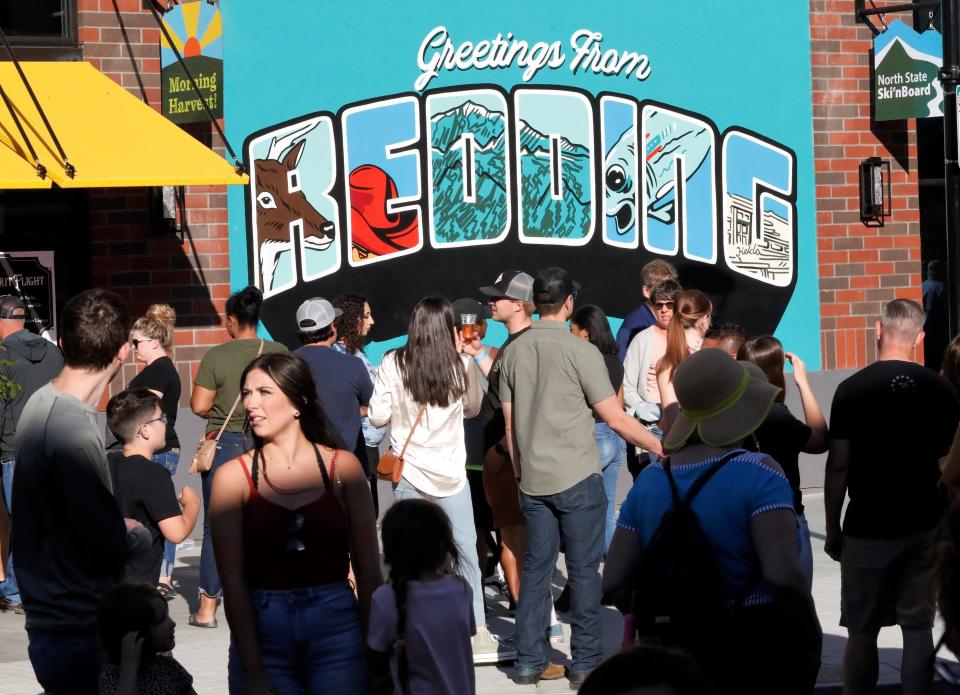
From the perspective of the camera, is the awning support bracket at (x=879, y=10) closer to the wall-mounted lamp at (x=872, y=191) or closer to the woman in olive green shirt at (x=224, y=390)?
the wall-mounted lamp at (x=872, y=191)

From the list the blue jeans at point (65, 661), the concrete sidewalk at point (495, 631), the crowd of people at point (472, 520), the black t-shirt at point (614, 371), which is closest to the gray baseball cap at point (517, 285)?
the crowd of people at point (472, 520)

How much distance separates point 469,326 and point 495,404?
3.54ft

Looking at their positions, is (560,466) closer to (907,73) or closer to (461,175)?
(461,175)

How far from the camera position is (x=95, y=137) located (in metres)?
10.1

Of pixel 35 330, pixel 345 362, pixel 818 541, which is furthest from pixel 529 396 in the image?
pixel 35 330

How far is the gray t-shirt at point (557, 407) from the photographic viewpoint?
7090 millimetres

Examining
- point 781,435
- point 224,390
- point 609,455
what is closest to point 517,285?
point 609,455

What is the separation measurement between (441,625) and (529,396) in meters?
2.57

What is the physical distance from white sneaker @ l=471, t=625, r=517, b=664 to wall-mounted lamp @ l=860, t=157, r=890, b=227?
7.00 m

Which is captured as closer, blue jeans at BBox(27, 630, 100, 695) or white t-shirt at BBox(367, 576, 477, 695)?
blue jeans at BBox(27, 630, 100, 695)

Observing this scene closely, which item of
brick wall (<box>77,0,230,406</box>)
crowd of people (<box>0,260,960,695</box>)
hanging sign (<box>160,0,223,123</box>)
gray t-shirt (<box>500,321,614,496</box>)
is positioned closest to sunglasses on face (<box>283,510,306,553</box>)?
crowd of people (<box>0,260,960,695</box>)

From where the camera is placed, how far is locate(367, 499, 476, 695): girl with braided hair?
4680 millimetres

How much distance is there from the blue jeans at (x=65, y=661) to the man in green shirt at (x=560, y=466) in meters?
3.17

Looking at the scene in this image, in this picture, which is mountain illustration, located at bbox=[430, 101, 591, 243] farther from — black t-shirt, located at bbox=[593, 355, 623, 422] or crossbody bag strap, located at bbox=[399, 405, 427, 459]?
crossbody bag strap, located at bbox=[399, 405, 427, 459]
